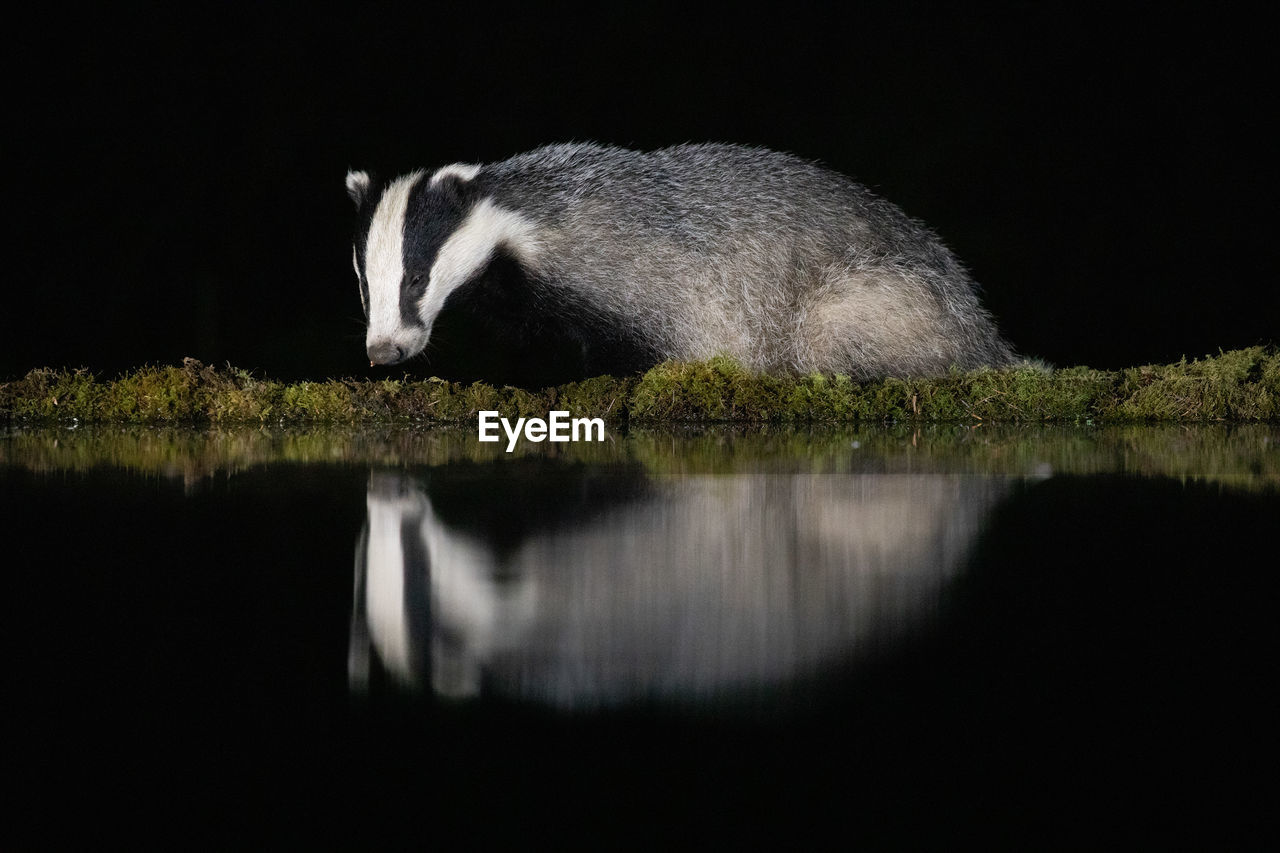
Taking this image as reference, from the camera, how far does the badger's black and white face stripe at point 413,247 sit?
4.16 metres

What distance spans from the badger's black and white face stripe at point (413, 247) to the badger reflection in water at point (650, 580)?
1243mm

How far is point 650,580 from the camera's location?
201 centimetres

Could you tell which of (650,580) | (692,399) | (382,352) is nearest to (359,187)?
(382,352)

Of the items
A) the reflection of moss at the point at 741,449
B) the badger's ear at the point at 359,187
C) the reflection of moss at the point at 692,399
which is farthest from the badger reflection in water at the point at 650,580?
the badger's ear at the point at 359,187

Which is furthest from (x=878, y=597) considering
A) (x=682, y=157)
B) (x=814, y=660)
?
(x=682, y=157)

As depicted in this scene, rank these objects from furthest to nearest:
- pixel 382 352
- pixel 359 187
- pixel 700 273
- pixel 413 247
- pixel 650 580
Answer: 1. pixel 700 273
2. pixel 359 187
3. pixel 413 247
4. pixel 382 352
5. pixel 650 580

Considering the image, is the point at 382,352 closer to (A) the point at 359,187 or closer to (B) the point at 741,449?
(A) the point at 359,187

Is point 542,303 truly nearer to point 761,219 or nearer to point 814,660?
point 761,219

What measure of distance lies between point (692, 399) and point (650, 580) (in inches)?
86.7

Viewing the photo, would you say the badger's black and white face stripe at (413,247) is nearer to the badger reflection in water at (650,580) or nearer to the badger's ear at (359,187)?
the badger's ear at (359,187)

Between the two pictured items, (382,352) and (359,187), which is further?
(359,187)

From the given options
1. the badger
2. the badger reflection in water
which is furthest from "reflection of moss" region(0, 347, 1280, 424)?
the badger reflection in water

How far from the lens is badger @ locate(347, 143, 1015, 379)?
4.60 metres

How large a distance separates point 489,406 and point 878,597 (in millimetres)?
2371
